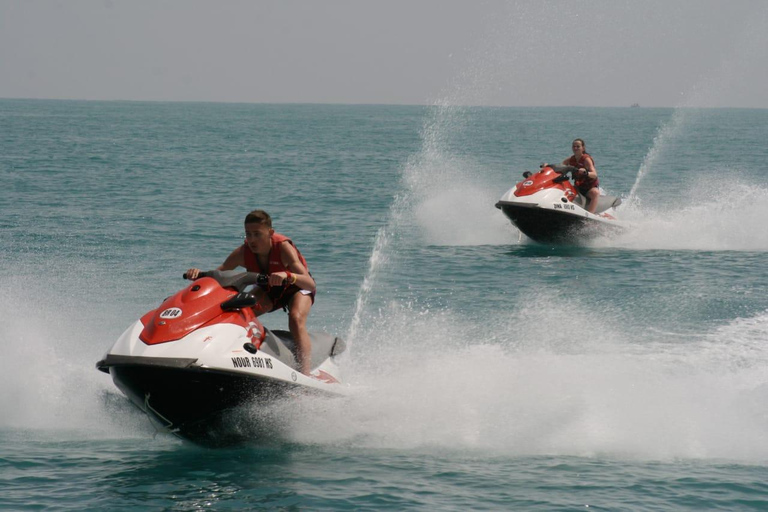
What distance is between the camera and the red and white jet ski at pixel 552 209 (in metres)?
18.0

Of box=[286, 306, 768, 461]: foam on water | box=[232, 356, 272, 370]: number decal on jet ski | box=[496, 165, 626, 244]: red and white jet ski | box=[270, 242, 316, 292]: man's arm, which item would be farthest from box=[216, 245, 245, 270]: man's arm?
box=[496, 165, 626, 244]: red and white jet ski

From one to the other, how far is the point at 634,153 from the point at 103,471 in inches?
2166

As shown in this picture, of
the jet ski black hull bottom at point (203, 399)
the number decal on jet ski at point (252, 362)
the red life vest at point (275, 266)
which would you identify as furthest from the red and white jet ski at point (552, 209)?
→ the number decal on jet ski at point (252, 362)

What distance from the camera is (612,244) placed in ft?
63.1

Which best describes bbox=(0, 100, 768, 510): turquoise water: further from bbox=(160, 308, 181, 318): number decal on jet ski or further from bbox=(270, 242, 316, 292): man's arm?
bbox=(160, 308, 181, 318): number decal on jet ski

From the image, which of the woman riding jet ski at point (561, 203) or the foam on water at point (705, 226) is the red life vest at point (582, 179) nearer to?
the woman riding jet ski at point (561, 203)

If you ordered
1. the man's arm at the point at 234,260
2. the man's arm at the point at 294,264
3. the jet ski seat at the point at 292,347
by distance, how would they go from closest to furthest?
the jet ski seat at the point at 292,347
the man's arm at the point at 294,264
the man's arm at the point at 234,260

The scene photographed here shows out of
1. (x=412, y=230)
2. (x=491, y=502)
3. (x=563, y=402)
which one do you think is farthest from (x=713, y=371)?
(x=412, y=230)

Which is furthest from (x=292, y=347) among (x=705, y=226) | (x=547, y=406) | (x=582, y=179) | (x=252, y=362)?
(x=705, y=226)

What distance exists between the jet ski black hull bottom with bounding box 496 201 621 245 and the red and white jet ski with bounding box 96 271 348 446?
36.4 ft

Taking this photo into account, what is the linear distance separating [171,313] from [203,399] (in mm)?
659

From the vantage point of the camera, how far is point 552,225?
60.3 feet

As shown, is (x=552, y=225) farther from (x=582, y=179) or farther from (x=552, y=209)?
(x=582, y=179)

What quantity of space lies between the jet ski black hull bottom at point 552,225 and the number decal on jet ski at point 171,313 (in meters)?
11.6
